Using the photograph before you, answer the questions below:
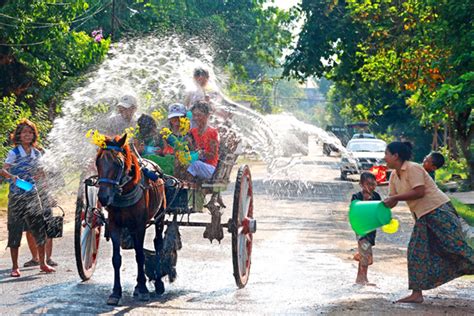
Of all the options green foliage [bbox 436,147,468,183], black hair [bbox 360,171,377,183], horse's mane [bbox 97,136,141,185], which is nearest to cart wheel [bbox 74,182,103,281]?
horse's mane [bbox 97,136,141,185]

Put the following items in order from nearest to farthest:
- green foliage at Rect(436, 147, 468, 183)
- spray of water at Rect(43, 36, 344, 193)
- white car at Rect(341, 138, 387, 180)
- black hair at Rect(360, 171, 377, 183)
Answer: black hair at Rect(360, 171, 377, 183)
spray of water at Rect(43, 36, 344, 193)
white car at Rect(341, 138, 387, 180)
green foliage at Rect(436, 147, 468, 183)

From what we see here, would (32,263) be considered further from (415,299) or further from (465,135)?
(465,135)

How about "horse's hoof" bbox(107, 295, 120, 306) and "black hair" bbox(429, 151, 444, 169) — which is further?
"black hair" bbox(429, 151, 444, 169)

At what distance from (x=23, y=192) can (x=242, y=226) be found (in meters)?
2.72

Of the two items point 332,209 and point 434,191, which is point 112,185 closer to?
point 434,191

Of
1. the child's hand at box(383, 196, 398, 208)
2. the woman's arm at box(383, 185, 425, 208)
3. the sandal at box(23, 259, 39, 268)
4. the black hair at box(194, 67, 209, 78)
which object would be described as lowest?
the sandal at box(23, 259, 39, 268)

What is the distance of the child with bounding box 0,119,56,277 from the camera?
37.0 ft

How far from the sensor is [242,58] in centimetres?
5328

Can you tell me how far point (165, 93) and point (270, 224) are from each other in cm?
672

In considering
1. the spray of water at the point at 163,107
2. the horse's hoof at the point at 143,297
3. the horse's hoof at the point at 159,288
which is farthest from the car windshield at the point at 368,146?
the horse's hoof at the point at 143,297

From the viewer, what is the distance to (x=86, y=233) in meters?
10.6

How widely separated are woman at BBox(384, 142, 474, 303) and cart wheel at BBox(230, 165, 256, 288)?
1.70m

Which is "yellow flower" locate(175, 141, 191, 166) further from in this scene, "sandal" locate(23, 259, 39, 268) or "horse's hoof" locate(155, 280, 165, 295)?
"sandal" locate(23, 259, 39, 268)

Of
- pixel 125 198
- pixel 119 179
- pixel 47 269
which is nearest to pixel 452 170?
pixel 47 269
